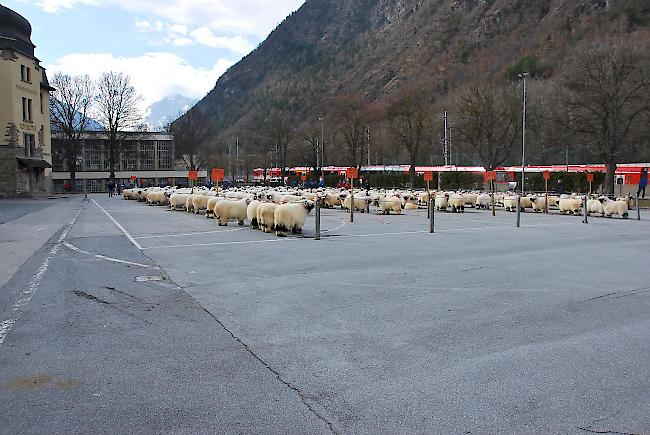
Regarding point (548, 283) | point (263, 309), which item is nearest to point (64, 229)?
point (263, 309)

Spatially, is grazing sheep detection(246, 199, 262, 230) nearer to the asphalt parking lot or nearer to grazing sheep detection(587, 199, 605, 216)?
the asphalt parking lot

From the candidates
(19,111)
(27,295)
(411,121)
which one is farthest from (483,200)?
(19,111)

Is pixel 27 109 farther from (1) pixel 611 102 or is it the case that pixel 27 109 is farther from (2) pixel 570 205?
(1) pixel 611 102

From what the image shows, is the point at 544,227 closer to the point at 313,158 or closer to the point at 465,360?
the point at 465,360

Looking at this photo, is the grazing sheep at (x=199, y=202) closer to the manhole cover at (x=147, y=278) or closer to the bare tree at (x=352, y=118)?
the manhole cover at (x=147, y=278)

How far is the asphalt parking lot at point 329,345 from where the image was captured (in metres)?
4.81

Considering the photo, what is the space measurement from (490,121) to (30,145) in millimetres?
47423

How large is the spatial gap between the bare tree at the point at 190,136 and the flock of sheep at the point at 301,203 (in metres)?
→ 66.7

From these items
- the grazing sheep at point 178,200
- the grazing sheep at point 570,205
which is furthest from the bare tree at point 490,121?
the grazing sheep at point 178,200

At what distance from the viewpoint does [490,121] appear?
208 feet

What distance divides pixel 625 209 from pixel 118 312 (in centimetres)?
2854

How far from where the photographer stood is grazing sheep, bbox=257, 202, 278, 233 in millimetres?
20000

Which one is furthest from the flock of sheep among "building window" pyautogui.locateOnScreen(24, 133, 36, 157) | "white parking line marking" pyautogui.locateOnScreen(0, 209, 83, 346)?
"building window" pyautogui.locateOnScreen(24, 133, 36, 157)

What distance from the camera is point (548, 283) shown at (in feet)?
34.9
